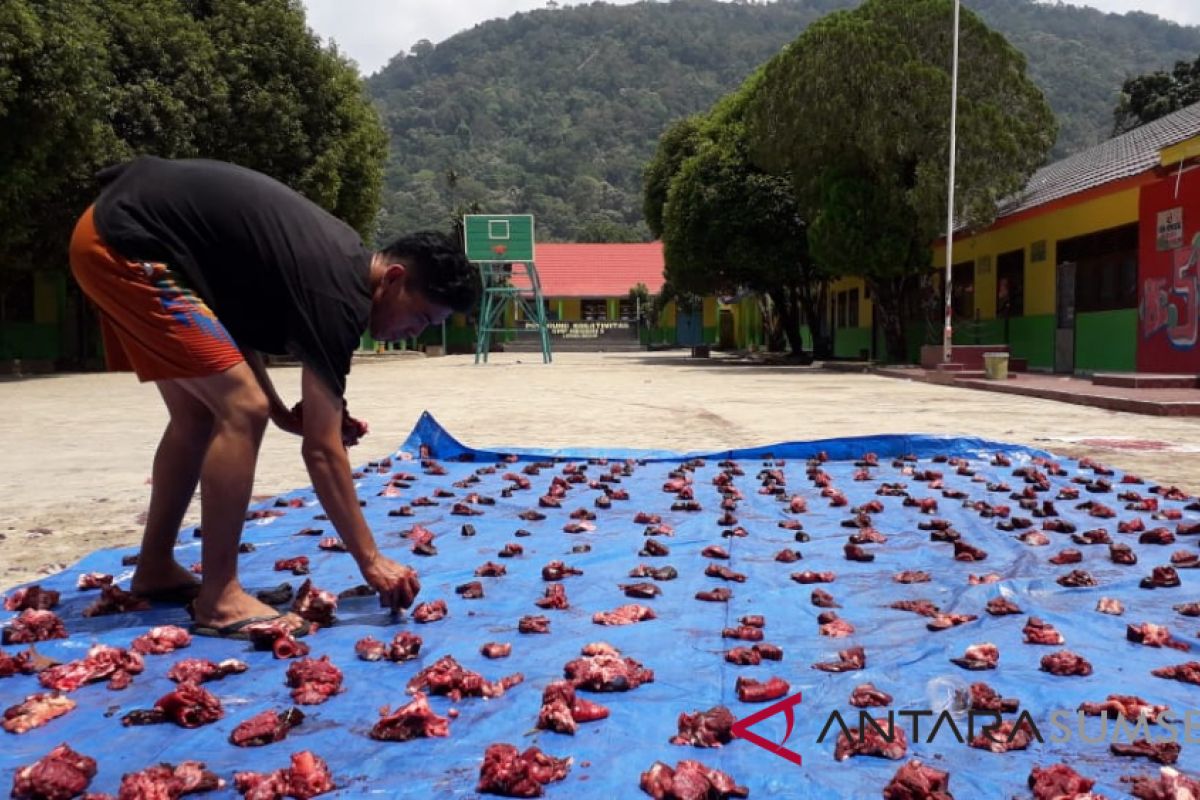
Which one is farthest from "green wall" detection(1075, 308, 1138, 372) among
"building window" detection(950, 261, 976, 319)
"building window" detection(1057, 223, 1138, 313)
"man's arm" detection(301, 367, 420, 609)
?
"man's arm" detection(301, 367, 420, 609)

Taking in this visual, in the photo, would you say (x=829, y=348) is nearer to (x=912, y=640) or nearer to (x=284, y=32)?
(x=284, y=32)

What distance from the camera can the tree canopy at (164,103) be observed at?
56.1 feet

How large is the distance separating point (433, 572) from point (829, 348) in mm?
29893

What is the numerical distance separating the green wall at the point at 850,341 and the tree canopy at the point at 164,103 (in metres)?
16.0

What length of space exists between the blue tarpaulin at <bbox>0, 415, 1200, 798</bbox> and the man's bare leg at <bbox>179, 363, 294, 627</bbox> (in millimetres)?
129

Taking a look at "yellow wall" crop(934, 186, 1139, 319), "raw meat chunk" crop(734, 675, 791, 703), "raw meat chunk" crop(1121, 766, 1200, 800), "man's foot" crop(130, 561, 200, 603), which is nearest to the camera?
"raw meat chunk" crop(1121, 766, 1200, 800)

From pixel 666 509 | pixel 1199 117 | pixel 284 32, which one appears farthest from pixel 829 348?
pixel 666 509

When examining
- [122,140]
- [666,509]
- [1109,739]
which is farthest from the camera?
[122,140]

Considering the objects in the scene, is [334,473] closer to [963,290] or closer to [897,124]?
[897,124]

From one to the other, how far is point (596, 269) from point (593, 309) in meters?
2.49

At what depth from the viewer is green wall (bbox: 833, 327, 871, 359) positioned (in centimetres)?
3086

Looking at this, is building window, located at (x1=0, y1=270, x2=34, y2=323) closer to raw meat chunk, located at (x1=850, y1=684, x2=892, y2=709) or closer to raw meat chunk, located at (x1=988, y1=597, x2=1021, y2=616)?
raw meat chunk, located at (x1=988, y1=597, x2=1021, y2=616)

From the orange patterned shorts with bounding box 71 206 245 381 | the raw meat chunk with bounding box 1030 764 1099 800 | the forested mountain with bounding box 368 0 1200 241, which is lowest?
the raw meat chunk with bounding box 1030 764 1099 800

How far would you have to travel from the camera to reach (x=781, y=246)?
90.3 ft
